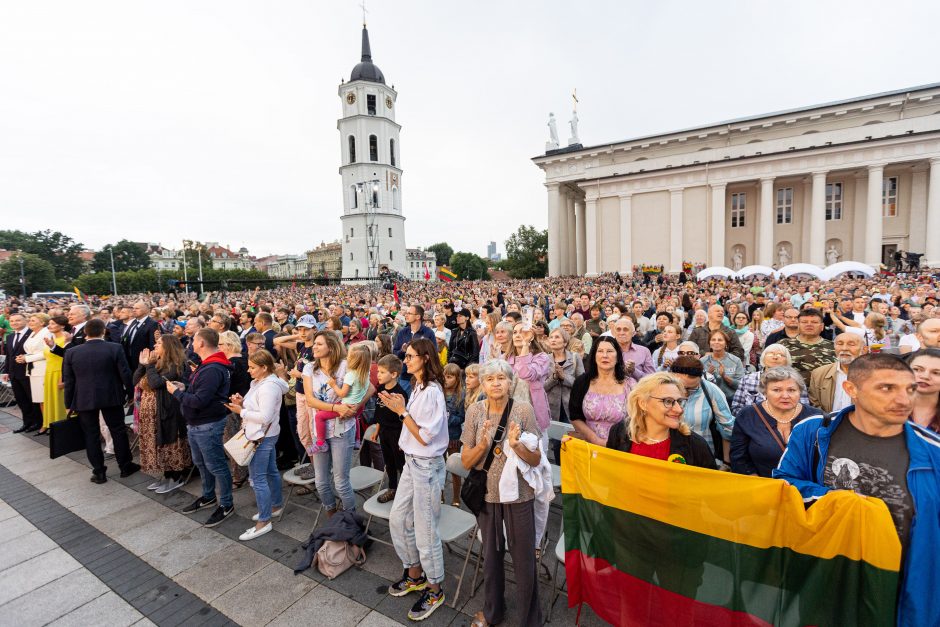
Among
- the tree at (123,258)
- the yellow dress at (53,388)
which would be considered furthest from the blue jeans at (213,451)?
the tree at (123,258)

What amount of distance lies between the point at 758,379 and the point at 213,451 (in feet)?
18.8

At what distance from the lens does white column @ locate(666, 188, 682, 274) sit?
37281 mm

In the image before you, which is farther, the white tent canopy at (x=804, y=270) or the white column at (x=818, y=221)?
the white column at (x=818, y=221)

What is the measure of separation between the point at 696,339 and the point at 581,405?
11.3 feet

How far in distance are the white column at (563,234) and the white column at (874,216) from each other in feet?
80.6

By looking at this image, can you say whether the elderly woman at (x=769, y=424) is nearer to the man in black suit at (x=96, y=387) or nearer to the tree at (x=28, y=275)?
the man in black suit at (x=96, y=387)

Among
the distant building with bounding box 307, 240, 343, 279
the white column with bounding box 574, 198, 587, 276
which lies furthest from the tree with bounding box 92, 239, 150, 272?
the white column with bounding box 574, 198, 587, 276

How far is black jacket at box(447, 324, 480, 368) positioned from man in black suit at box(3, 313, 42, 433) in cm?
782

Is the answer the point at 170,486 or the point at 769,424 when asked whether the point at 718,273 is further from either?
the point at 170,486

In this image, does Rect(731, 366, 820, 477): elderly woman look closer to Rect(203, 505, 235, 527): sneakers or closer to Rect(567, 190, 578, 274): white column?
Rect(203, 505, 235, 527): sneakers

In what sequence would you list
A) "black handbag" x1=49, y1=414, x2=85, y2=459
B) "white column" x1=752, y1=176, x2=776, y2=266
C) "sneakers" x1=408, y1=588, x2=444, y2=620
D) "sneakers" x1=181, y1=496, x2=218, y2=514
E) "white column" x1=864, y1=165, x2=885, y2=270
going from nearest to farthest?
"sneakers" x1=408, y1=588, x2=444, y2=620
"sneakers" x1=181, y1=496, x2=218, y2=514
"black handbag" x1=49, y1=414, x2=85, y2=459
"white column" x1=864, y1=165, x2=885, y2=270
"white column" x1=752, y1=176, x2=776, y2=266

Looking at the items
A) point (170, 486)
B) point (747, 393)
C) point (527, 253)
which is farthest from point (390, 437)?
point (527, 253)

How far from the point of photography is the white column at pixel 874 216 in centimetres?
3180

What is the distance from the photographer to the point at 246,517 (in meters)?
4.76
